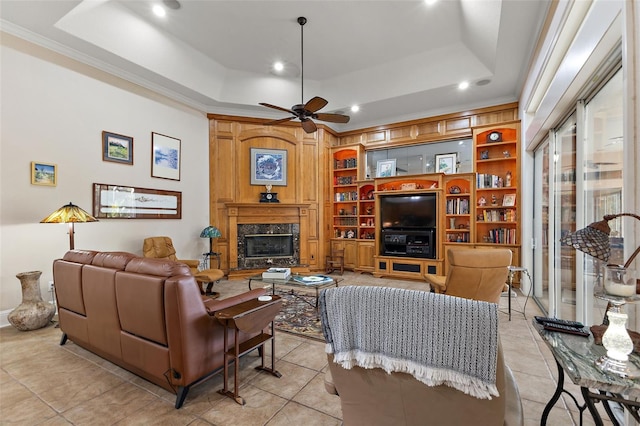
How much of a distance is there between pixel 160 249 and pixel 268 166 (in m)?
2.69

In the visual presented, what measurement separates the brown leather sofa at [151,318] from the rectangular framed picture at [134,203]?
207 cm

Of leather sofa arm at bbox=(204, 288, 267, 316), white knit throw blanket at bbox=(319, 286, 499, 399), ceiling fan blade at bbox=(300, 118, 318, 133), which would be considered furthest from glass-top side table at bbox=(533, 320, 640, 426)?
ceiling fan blade at bbox=(300, 118, 318, 133)

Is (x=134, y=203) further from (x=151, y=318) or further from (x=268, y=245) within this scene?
(x=151, y=318)

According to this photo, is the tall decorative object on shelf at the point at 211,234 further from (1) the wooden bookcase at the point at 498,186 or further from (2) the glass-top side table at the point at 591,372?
(2) the glass-top side table at the point at 591,372

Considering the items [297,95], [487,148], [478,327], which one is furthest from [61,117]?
[487,148]

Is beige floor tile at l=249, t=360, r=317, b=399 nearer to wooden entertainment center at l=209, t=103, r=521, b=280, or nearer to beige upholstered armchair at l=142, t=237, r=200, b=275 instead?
beige upholstered armchair at l=142, t=237, r=200, b=275

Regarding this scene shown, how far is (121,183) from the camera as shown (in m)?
4.33

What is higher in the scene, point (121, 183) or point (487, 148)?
point (487, 148)

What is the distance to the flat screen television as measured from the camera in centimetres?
554

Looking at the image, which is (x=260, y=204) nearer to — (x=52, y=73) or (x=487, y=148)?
(x=52, y=73)

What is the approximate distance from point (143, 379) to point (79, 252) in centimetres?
131

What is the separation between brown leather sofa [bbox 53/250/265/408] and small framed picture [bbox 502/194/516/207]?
4821mm

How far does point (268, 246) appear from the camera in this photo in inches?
243

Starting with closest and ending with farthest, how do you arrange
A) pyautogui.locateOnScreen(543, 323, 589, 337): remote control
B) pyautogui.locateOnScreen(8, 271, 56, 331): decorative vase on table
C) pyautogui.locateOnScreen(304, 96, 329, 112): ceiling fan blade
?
1. pyautogui.locateOnScreen(543, 323, 589, 337): remote control
2. pyautogui.locateOnScreen(8, 271, 56, 331): decorative vase on table
3. pyautogui.locateOnScreen(304, 96, 329, 112): ceiling fan blade
